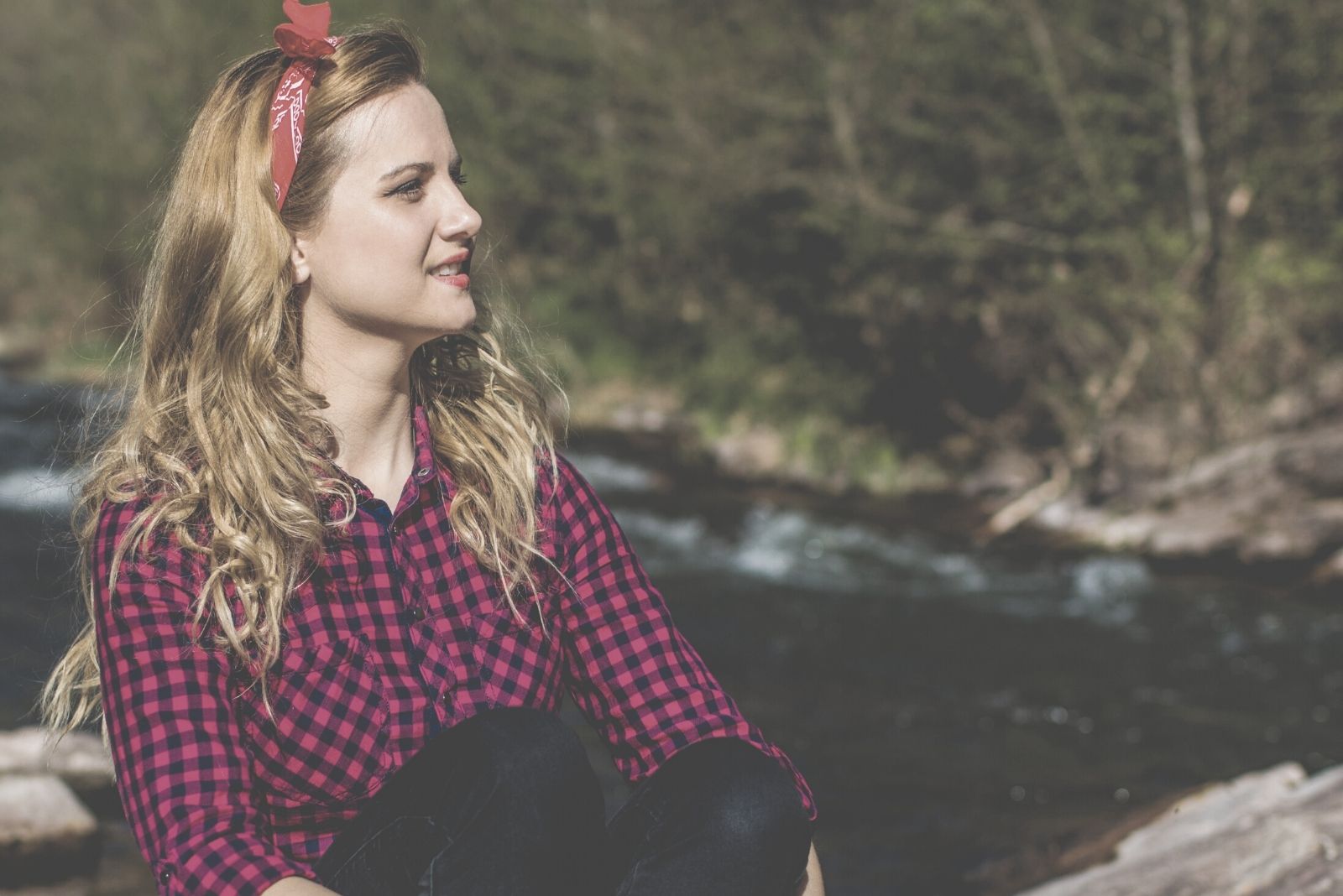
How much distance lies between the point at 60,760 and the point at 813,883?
3.37 meters

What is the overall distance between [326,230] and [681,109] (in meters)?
10.7

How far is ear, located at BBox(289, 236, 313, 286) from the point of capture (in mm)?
1838

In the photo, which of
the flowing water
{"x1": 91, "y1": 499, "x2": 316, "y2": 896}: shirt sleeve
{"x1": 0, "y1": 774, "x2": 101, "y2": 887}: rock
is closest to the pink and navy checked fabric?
{"x1": 91, "y1": 499, "x2": 316, "y2": 896}: shirt sleeve

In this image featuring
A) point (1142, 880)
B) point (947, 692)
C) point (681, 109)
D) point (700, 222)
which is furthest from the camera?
point (700, 222)

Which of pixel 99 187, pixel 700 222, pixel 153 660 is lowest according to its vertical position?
pixel 99 187

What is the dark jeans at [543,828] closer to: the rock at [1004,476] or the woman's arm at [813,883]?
the woman's arm at [813,883]

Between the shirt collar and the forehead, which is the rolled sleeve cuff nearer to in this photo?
the shirt collar

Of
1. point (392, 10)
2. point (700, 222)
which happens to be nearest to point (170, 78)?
point (392, 10)

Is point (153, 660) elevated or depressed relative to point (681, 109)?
elevated

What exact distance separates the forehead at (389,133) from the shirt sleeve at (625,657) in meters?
0.49

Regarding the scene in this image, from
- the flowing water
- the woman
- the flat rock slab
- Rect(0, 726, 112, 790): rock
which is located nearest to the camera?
the woman

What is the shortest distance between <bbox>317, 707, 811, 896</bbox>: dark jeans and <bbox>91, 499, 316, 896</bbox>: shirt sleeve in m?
0.10

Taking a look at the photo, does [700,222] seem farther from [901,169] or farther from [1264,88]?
[1264,88]

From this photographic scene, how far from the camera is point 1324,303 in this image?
8562 millimetres
